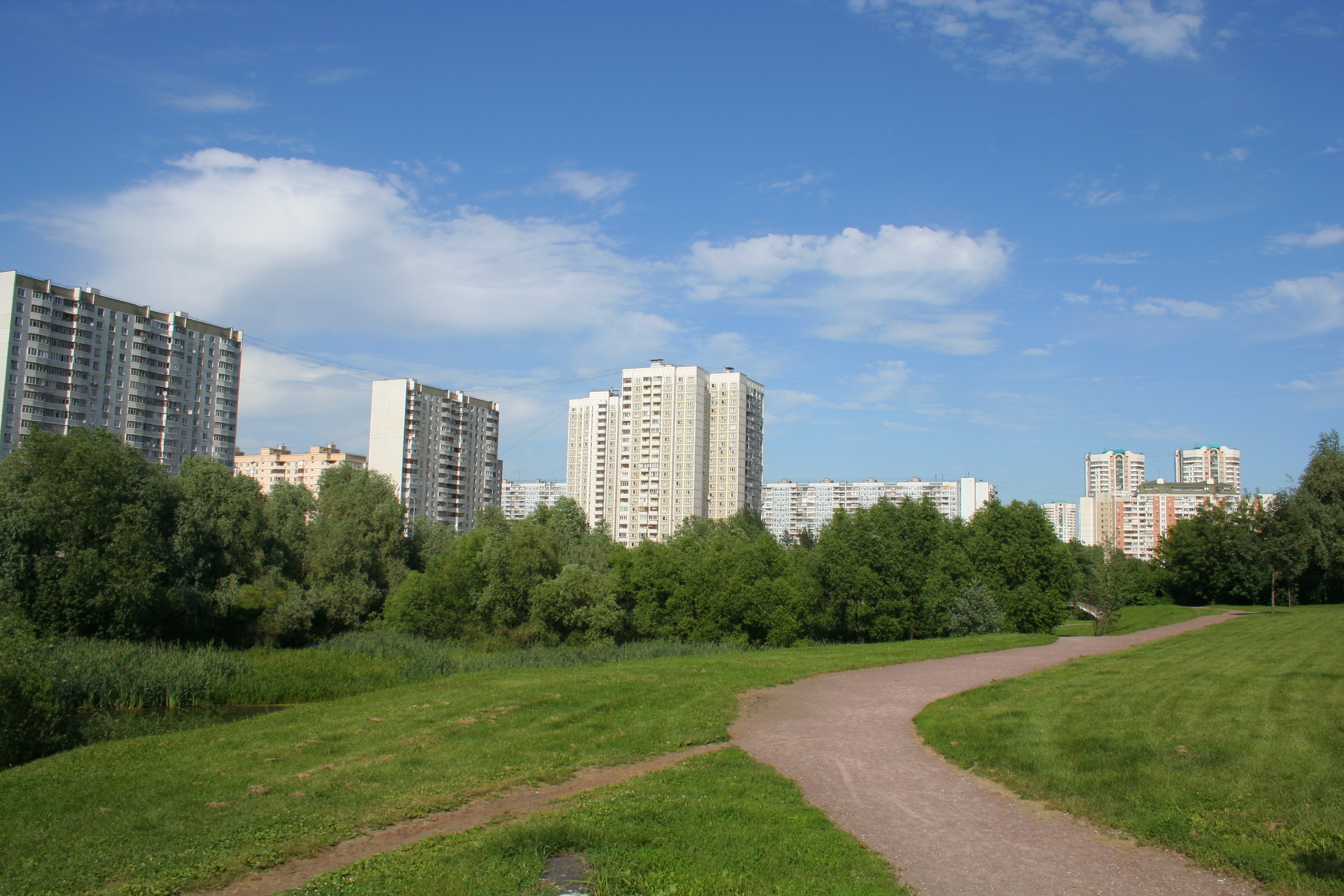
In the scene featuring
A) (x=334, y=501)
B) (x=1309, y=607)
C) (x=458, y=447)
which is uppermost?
(x=458, y=447)

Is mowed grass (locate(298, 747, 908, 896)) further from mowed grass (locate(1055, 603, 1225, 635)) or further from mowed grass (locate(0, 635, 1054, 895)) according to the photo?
mowed grass (locate(1055, 603, 1225, 635))

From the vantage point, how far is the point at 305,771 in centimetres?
1087

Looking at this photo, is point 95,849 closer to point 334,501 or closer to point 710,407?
point 334,501

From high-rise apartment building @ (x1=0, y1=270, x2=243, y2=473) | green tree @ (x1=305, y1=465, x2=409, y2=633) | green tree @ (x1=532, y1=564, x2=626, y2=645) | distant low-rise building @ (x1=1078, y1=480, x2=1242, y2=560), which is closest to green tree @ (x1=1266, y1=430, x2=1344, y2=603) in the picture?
green tree @ (x1=532, y1=564, x2=626, y2=645)

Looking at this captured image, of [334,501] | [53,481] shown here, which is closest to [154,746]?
[53,481]

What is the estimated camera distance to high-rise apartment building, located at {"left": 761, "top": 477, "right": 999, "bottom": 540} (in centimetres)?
16025

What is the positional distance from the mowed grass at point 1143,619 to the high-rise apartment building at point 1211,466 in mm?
117470

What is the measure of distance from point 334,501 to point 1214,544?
68.7 metres

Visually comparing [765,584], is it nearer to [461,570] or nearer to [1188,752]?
[461,570]

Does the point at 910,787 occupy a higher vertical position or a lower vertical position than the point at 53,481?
lower

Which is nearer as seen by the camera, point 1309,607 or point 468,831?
point 468,831

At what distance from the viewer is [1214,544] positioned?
67.1 m

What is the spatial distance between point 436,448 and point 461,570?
200ft

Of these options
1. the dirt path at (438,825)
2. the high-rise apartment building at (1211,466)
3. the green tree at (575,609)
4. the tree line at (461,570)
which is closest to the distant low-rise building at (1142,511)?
the high-rise apartment building at (1211,466)
